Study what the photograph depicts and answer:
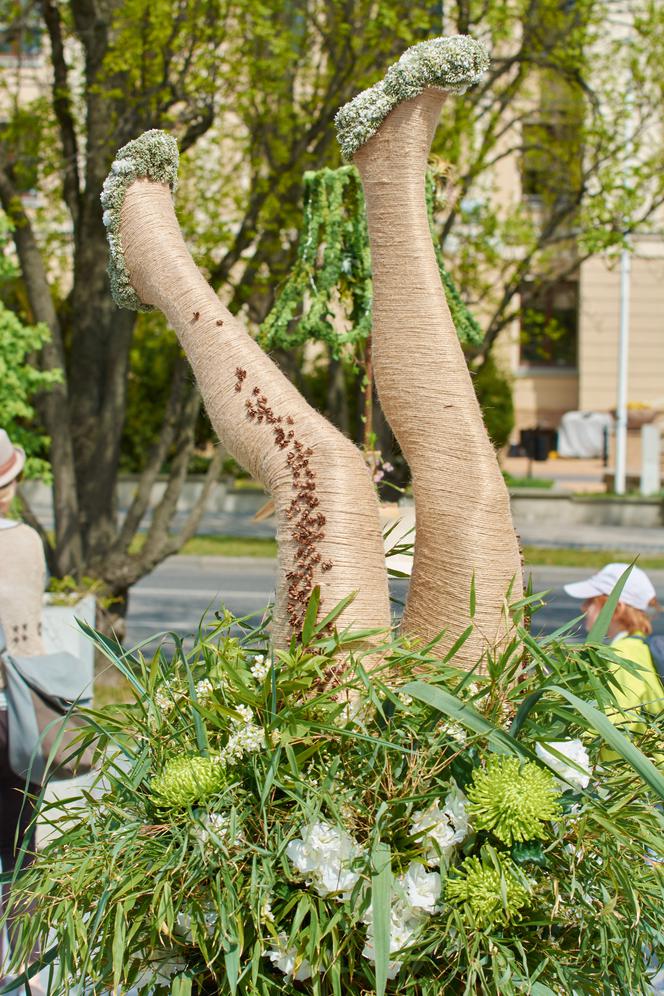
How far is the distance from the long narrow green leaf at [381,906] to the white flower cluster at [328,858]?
0.05 meters

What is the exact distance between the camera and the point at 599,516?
2109cm

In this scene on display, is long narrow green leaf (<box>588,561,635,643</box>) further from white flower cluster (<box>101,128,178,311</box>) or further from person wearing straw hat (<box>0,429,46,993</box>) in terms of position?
person wearing straw hat (<box>0,429,46,993</box>)

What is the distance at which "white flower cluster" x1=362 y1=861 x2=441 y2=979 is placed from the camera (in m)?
1.98

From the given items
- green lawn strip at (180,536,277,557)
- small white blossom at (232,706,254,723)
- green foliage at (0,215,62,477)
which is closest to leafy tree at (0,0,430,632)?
green foliage at (0,215,62,477)

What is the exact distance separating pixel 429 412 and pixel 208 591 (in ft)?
40.3

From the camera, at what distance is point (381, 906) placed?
1.89 metres

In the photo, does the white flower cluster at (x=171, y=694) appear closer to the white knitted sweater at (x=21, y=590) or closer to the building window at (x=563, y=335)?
the white knitted sweater at (x=21, y=590)

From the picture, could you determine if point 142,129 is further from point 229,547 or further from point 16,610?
point 229,547

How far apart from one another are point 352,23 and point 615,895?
8.13 m

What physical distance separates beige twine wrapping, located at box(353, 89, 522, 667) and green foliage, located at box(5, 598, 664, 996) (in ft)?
0.71

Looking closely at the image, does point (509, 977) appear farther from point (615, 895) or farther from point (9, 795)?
point (9, 795)

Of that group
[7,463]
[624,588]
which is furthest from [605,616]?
[7,463]

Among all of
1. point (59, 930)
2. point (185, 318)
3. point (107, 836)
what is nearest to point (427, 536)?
point (185, 318)

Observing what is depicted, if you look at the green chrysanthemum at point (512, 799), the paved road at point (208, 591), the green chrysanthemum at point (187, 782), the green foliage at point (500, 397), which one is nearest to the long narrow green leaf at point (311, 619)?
the green chrysanthemum at point (187, 782)
